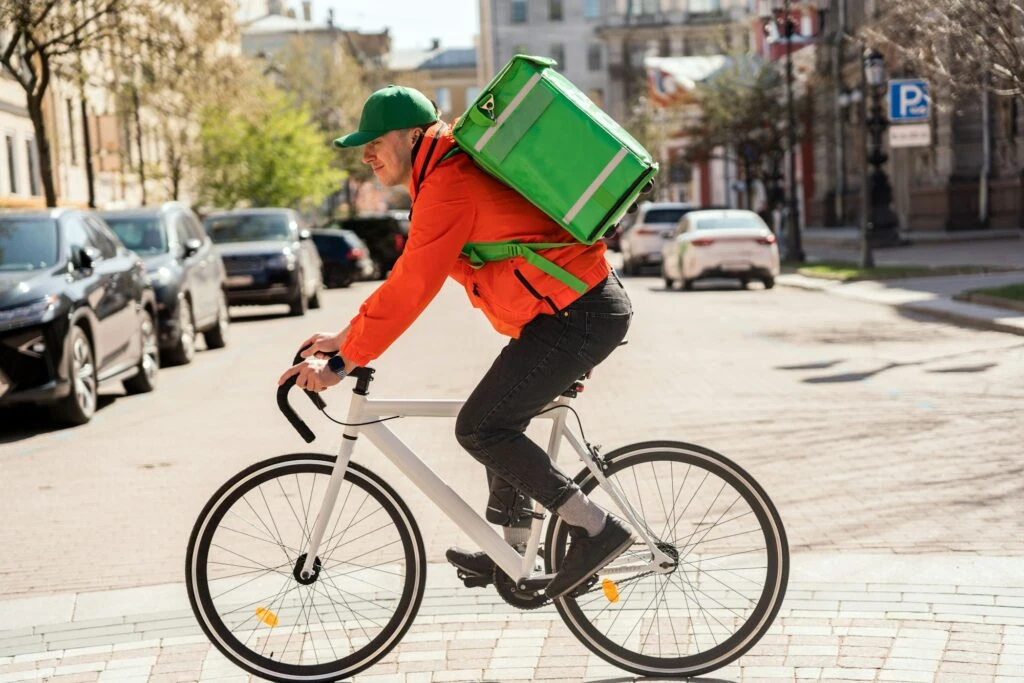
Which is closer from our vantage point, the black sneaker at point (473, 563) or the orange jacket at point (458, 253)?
the orange jacket at point (458, 253)

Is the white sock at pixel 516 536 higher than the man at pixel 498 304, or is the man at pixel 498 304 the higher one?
A: the man at pixel 498 304

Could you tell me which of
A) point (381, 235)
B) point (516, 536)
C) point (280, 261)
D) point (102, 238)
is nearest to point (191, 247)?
point (102, 238)

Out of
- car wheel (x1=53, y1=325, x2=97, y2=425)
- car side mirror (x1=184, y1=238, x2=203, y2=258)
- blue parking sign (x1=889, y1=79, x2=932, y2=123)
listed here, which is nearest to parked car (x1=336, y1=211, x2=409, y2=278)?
blue parking sign (x1=889, y1=79, x2=932, y2=123)

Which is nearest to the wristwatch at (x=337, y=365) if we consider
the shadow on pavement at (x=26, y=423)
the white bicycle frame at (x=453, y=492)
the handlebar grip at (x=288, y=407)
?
the handlebar grip at (x=288, y=407)

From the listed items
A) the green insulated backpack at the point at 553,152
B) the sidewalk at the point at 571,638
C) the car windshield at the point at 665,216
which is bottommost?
the car windshield at the point at 665,216

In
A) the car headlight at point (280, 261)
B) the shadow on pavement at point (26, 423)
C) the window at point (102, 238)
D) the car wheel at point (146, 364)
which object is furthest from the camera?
the car headlight at point (280, 261)

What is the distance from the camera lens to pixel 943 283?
24984mm

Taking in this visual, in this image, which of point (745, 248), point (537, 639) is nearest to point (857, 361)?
point (537, 639)

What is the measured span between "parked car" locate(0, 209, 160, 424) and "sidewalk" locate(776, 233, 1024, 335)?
8.82 m

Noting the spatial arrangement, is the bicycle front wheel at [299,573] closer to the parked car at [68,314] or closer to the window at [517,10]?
the parked car at [68,314]

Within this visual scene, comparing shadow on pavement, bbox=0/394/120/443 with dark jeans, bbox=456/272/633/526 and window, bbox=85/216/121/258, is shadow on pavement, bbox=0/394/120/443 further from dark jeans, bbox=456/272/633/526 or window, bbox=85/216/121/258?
dark jeans, bbox=456/272/633/526

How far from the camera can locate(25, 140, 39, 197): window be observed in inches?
1567

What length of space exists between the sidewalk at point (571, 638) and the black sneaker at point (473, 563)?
34cm

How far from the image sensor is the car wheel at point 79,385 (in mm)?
11595
